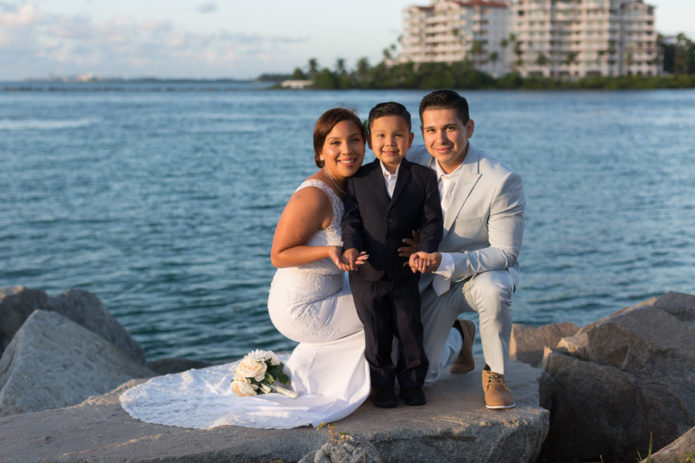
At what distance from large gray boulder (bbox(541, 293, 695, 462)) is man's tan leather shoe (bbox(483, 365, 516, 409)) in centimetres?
91

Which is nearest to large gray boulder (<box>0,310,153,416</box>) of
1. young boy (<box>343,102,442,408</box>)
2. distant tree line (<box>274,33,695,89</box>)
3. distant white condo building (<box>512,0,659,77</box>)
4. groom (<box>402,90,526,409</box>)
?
young boy (<box>343,102,442,408</box>)

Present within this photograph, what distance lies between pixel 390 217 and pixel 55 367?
3866 mm

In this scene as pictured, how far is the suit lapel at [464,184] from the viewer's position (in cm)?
498

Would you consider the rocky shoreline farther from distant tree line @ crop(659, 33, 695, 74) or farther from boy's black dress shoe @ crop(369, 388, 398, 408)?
distant tree line @ crop(659, 33, 695, 74)

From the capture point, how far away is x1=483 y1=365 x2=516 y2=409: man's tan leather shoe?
482 cm

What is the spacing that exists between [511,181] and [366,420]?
1.85 m

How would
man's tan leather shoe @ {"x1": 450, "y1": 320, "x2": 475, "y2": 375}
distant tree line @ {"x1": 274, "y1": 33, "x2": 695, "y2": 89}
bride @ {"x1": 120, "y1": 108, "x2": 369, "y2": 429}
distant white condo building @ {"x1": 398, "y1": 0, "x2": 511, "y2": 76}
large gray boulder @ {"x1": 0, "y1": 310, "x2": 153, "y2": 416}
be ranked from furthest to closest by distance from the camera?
distant white condo building @ {"x1": 398, "y1": 0, "x2": 511, "y2": 76} → distant tree line @ {"x1": 274, "y1": 33, "x2": 695, "y2": 89} → large gray boulder @ {"x1": 0, "y1": 310, "x2": 153, "y2": 416} → man's tan leather shoe @ {"x1": 450, "y1": 320, "x2": 475, "y2": 375} → bride @ {"x1": 120, "y1": 108, "x2": 369, "y2": 429}

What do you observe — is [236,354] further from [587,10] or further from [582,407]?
[587,10]

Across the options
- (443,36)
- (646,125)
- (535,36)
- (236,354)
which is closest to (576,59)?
(535,36)

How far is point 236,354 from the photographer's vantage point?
10.3 metres

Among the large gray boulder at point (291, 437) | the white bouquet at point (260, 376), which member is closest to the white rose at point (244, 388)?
the white bouquet at point (260, 376)

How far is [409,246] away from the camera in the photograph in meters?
4.93

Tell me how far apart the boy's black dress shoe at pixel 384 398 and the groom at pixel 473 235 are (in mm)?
545

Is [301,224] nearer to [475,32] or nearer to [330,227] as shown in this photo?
[330,227]
